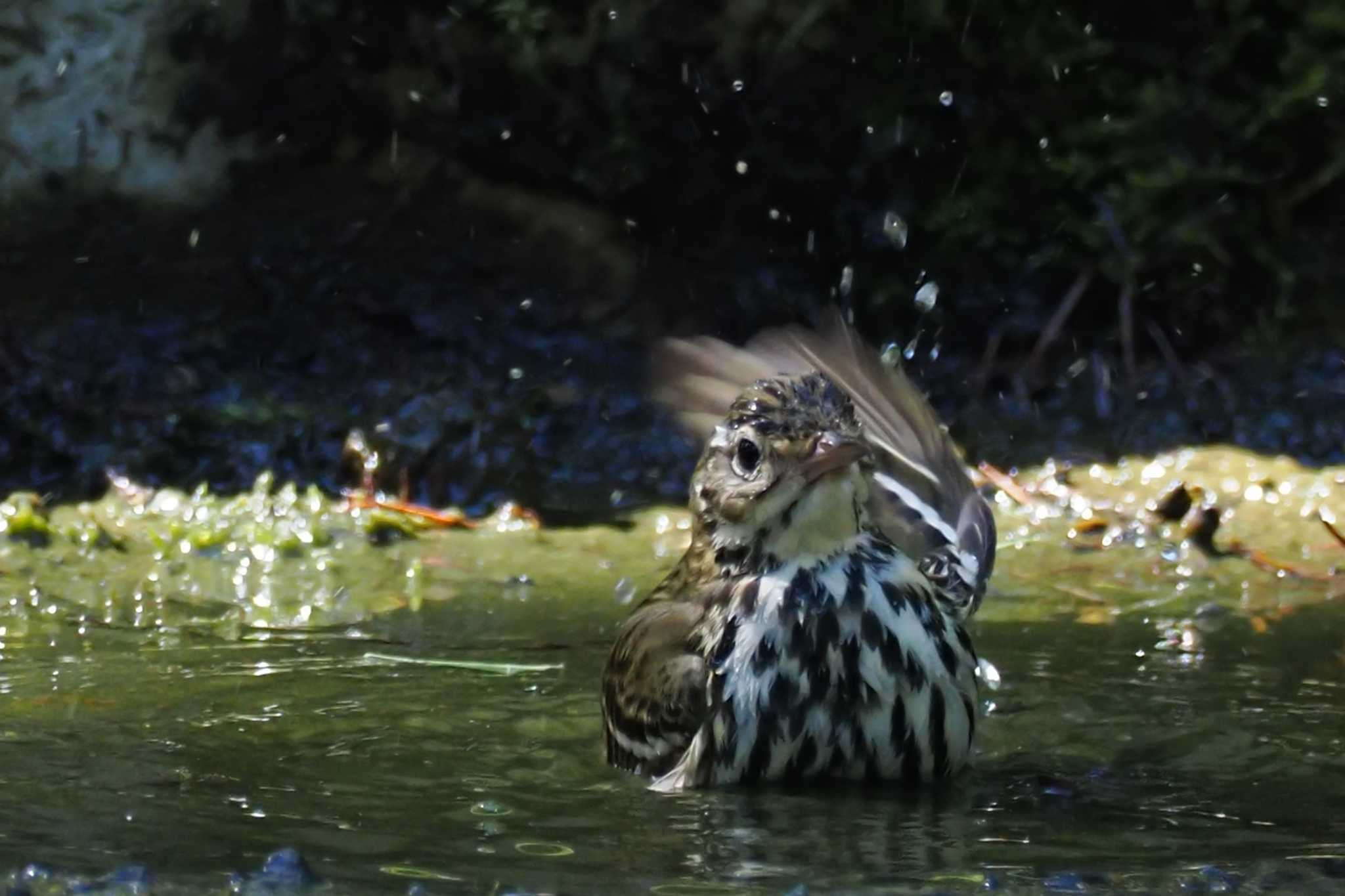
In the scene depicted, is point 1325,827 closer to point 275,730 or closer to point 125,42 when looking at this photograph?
point 275,730

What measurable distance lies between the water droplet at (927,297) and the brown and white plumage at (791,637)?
12.2 feet

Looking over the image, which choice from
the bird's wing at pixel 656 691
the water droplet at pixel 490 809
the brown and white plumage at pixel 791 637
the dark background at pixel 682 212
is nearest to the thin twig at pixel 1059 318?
the dark background at pixel 682 212

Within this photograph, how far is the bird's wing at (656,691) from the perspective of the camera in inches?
186

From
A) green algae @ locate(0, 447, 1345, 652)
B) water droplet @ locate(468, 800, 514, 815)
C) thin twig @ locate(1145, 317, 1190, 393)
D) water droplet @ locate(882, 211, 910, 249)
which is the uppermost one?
water droplet @ locate(882, 211, 910, 249)

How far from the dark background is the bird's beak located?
141 inches

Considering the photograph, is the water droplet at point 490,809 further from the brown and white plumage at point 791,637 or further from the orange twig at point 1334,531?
the orange twig at point 1334,531

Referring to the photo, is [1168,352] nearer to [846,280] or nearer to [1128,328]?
[1128,328]

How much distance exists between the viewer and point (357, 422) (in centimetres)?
822

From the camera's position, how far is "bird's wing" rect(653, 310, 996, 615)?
591 cm

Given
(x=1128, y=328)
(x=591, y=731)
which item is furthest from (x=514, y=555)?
(x=1128, y=328)

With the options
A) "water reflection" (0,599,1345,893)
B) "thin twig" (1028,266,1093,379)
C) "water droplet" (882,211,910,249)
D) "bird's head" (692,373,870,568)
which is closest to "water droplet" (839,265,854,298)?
"water droplet" (882,211,910,249)

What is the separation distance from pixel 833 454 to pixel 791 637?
0.40 m

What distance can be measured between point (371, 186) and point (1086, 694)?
14.6 feet

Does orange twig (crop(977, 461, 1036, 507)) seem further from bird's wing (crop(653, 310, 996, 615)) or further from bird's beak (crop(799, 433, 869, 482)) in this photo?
bird's beak (crop(799, 433, 869, 482))
